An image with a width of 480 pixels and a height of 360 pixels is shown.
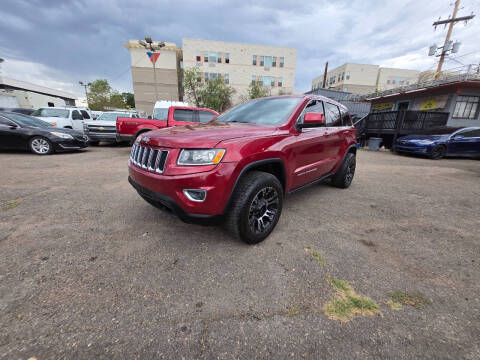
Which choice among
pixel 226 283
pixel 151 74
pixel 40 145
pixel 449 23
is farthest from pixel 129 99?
pixel 226 283

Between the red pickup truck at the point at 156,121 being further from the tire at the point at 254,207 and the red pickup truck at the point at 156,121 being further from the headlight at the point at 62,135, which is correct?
the tire at the point at 254,207

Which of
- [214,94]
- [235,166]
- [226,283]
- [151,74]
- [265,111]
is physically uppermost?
[151,74]

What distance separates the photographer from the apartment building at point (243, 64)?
34.6m

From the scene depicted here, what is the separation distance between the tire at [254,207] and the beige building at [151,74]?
41.9 metres

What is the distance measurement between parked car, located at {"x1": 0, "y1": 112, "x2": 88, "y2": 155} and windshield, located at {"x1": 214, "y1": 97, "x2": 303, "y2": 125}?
669cm

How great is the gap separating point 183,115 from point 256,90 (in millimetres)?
28692

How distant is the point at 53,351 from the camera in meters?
1.20

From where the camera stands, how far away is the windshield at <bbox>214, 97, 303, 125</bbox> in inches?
103

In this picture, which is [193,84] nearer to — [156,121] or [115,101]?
[156,121]

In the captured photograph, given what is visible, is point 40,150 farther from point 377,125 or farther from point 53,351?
point 377,125

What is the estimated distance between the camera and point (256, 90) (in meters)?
32.7

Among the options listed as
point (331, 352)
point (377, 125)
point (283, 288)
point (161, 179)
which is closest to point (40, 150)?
point (161, 179)

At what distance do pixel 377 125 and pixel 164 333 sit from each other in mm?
15238

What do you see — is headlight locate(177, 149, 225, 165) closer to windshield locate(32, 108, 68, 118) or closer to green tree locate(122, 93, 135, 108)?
windshield locate(32, 108, 68, 118)
